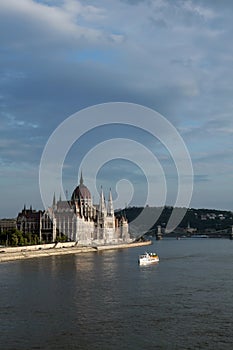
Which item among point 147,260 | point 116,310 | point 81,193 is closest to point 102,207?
point 81,193

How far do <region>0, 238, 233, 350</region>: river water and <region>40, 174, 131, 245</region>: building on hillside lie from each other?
2533 cm

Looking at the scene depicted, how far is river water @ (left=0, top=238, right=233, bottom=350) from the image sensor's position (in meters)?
11.4

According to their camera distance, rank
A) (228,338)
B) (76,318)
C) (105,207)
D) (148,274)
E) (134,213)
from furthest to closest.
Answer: (134,213)
(105,207)
(148,274)
(76,318)
(228,338)

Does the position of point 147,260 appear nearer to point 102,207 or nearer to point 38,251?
point 38,251

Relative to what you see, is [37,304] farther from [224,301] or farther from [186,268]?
[186,268]

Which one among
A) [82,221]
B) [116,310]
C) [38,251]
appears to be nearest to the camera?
[116,310]

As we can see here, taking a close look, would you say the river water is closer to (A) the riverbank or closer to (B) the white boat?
(B) the white boat

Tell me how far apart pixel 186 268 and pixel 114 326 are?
44.8ft

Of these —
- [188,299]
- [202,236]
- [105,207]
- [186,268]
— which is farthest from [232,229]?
[188,299]

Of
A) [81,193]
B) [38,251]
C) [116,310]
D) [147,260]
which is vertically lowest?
[116,310]

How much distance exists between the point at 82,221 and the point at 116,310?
36776 mm

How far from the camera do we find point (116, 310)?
1446cm

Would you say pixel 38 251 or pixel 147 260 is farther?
pixel 38 251

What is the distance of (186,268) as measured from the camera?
1016 inches
